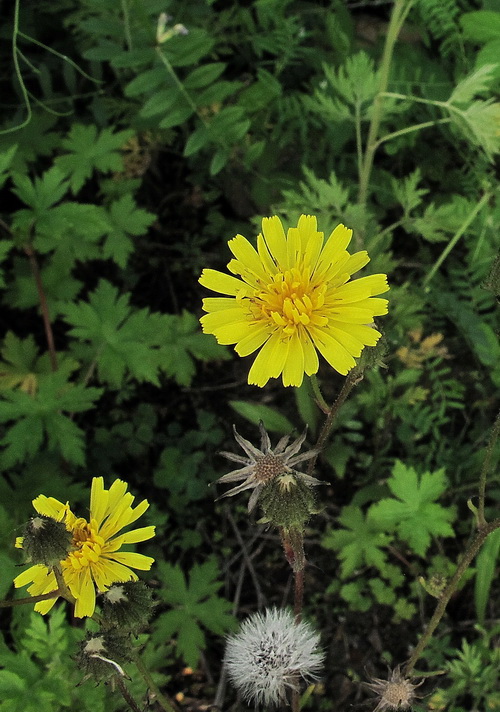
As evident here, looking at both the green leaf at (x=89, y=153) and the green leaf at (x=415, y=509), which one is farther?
the green leaf at (x=89, y=153)

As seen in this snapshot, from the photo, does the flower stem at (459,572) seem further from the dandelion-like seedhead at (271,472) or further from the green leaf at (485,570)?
the green leaf at (485,570)

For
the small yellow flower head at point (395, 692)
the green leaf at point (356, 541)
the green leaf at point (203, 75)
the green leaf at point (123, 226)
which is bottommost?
the green leaf at point (356, 541)

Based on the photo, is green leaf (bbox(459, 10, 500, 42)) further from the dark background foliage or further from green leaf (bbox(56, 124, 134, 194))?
green leaf (bbox(56, 124, 134, 194))

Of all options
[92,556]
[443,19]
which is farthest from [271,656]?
[443,19]

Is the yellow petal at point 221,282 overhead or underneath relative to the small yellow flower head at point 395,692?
overhead

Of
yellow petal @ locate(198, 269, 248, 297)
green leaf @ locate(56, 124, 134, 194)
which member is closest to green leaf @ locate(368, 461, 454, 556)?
yellow petal @ locate(198, 269, 248, 297)

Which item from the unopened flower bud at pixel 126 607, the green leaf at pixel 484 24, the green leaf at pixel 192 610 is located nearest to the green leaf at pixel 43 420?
the green leaf at pixel 192 610

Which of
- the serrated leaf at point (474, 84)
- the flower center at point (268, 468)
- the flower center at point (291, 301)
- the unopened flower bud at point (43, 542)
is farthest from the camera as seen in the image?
the serrated leaf at point (474, 84)

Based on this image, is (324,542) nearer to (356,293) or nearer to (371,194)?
(356,293)
